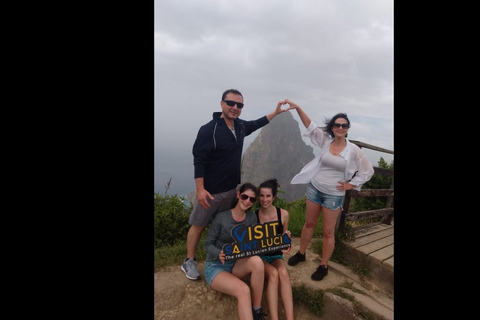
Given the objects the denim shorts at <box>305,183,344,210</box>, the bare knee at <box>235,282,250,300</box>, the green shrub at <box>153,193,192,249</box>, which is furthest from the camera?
the green shrub at <box>153,193,192,249</box>

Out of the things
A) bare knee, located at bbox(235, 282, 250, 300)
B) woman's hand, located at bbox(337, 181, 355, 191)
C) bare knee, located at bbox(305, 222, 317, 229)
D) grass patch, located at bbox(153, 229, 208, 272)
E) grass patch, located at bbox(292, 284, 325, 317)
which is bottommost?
grass patch, located at bbox(292, 284, 325, 317)

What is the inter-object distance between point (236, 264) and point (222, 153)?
1.08m

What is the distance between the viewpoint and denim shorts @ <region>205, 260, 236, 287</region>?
7.60 ft

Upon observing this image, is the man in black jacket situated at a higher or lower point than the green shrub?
higher

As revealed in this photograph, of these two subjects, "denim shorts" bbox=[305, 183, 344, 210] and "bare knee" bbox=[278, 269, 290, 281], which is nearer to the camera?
"bare knee" bbox=[278, 269, 290, 281]

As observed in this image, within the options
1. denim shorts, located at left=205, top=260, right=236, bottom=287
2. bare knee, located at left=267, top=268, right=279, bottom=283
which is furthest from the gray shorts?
bare knee, located at left=267, top=268, right=279, bottom=283

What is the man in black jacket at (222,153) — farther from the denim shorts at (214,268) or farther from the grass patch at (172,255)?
the grass patch at (172,255)

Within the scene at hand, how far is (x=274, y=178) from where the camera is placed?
Result: 238 centimetres

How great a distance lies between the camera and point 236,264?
2328mm

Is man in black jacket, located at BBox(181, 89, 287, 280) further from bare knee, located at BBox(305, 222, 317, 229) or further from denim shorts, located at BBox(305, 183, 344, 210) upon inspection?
bare knee, located at BBox(305, 222, 317, 229)

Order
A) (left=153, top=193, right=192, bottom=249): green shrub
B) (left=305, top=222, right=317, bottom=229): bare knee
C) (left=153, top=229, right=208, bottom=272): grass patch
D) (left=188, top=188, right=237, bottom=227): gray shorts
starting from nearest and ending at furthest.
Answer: (left=188, top=188, right=237, bottom=227): gray shorts → (left=305, top=222, right=317, bottom=229): bare knee → (left=153, top=229, right=208, bottom=272): grass patch → (left=153, top=193, right=192, bottom=249): green shrub

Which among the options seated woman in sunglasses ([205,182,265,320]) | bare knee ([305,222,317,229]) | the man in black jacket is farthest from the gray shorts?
bare knee ([305,222,317,229])
